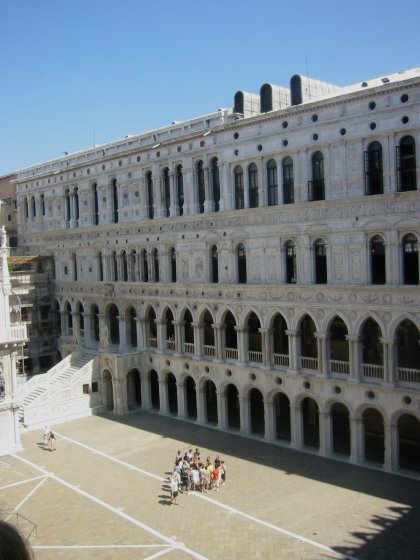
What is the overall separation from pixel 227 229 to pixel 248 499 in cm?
1452

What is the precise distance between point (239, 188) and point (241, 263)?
161 inches

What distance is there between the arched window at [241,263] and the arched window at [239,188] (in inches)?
85.9

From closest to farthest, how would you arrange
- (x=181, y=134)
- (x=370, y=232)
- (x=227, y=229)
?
(x=370, y=232)
(x=227, y=229)
(x=181, y=134)

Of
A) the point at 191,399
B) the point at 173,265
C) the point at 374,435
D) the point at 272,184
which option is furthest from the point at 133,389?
the point at 272,184

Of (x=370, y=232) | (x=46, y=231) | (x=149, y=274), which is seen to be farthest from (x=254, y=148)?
(x=46, y=231)

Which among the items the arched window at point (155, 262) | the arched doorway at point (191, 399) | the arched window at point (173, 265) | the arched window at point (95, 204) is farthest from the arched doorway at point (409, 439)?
the arched window at point (95, 204)

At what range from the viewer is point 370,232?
2684 centimetres

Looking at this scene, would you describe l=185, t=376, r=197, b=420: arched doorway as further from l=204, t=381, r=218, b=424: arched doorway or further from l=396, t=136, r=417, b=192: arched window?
l=396, t=136, r=417, b=192: arched window

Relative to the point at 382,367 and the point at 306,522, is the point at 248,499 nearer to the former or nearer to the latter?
the point at 306,522

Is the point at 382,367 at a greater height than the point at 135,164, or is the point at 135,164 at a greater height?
the point at 135,164

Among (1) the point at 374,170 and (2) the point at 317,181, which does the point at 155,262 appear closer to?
(2) the point at 317,181

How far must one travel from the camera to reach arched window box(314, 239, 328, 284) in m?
28.9

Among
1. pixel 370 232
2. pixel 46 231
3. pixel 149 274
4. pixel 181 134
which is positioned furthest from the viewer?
pixel 46 231

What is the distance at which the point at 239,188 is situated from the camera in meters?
33.1
